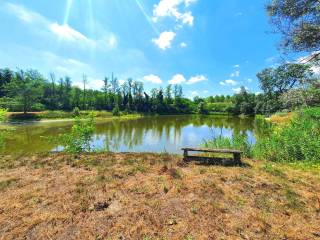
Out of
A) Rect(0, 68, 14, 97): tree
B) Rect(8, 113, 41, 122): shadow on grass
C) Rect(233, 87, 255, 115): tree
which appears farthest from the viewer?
Rect(233, 87, 255, 115): tree

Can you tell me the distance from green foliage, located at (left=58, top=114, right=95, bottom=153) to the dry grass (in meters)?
2.28

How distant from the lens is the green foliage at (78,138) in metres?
8.09

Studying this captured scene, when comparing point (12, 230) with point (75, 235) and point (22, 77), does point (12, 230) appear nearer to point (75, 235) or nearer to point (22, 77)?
point (75, 235)

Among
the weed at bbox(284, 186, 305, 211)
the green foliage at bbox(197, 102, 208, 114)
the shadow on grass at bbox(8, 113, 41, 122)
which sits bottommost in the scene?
the shadow on grass at bbox(8, 113, 41, 122)

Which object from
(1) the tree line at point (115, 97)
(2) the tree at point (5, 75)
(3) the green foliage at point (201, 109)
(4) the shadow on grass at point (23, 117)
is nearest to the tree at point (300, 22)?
(1) the tree line at point (115, 97)

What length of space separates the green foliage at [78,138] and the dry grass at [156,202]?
7.49ft

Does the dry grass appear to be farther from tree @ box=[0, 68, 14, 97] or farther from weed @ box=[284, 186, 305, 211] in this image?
tree @ box=[0, 68, 14, 97]

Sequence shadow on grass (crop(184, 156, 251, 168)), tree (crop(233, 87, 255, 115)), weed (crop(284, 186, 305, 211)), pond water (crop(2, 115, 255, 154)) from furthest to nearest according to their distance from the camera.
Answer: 1. tree (crop(233, 87, 255, 115))
2. pond water (crop(2, 115, 255, 154))
3. shadow on grass (crop(184, 156, 251, 168))
4. weed (crop(284, 186, 305, 211))

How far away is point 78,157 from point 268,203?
562 cm

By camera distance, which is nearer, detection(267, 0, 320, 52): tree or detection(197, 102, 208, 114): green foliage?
detection(267, 0, 320, 52): tree

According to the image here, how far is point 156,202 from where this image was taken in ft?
Answer: 12.1

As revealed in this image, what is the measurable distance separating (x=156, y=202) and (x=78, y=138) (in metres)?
5.73

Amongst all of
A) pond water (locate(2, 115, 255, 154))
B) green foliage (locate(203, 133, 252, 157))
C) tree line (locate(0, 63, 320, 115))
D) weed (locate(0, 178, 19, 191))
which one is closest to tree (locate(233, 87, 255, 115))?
tree line (locate(0, 63, 320, 115))

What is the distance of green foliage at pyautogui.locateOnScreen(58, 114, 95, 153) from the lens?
809 cm
